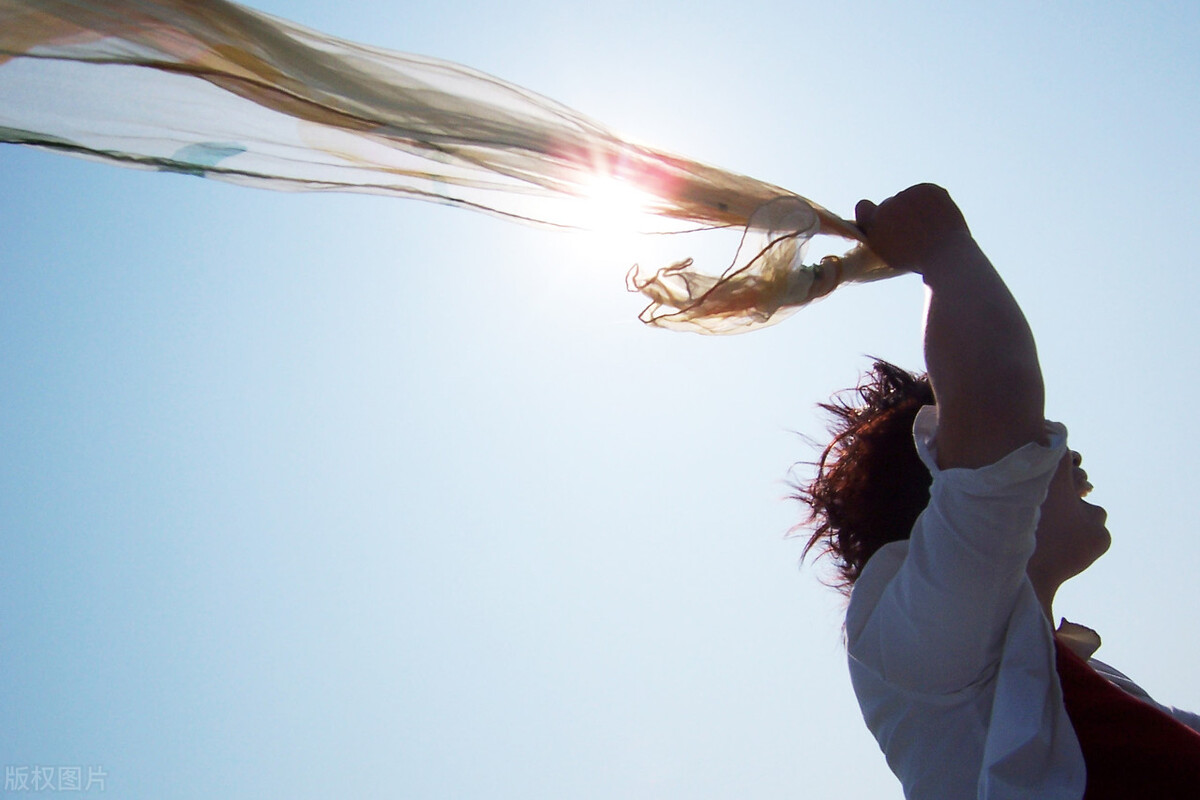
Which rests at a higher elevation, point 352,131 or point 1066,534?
point 352,131

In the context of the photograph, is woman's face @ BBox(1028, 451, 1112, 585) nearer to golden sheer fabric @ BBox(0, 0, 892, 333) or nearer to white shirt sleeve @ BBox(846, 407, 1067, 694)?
white shirt sleeve @ BBox(846, 407, 1067, 694)

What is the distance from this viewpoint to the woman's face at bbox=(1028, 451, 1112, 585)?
1.65m

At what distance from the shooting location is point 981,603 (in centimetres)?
125

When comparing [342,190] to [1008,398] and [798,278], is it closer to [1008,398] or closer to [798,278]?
[798,278]

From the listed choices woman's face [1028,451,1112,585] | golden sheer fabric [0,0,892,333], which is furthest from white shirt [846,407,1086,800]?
golden sheer fabric [0,0,892,333]

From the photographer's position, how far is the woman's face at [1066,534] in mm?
1648

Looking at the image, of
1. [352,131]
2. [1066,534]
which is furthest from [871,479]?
[352,131]

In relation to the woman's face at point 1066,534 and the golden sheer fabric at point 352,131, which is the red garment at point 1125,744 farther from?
the golden sheer fabric at point 352,131

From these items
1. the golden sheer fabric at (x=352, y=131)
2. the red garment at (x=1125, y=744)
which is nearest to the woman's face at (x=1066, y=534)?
the red garment at (x=1125, y=744)

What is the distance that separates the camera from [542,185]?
195 centimetres

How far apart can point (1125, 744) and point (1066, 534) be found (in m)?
0.44

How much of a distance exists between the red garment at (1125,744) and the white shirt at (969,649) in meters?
0.04

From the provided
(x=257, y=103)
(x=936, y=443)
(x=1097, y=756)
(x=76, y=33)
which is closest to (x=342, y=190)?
(x=257, y=103)

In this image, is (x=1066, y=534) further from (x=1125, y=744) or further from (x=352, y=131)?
(x=352, y=131)
